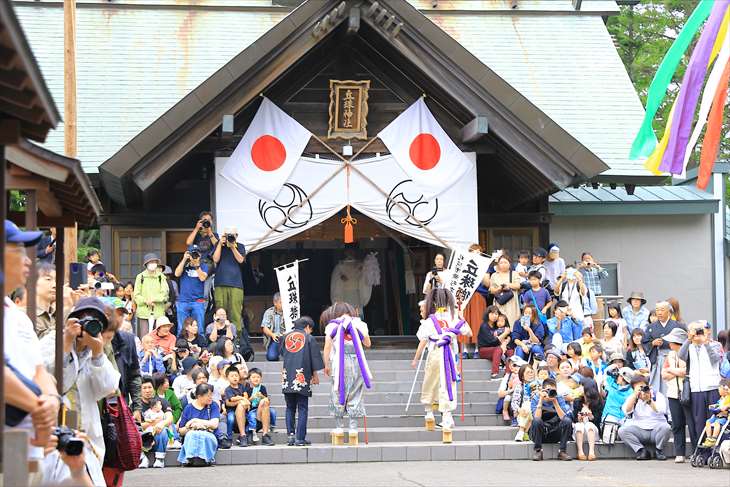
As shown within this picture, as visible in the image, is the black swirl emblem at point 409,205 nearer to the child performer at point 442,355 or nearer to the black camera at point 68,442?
the child performer at point 442,355

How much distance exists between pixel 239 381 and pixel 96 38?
35.1ft

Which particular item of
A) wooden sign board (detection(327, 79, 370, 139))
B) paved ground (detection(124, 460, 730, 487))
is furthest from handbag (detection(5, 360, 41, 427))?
wooden sign board (detection(327, 79, 370, 139))

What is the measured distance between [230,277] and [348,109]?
11.2 feet

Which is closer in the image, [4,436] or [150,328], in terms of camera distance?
[4,436]

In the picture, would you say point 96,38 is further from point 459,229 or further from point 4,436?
point 4,436

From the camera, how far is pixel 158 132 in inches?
680

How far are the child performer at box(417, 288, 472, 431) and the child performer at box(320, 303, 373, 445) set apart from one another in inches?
38.2

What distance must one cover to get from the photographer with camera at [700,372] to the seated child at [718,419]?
335 mm

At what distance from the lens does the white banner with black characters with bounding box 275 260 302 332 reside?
707 inches

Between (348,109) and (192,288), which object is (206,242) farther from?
(348,109)

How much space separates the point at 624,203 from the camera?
22.7 m

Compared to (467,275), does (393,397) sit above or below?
below

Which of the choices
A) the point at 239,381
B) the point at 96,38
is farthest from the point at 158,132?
the point at 96,38

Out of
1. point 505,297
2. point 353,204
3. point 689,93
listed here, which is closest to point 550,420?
point 505,297
